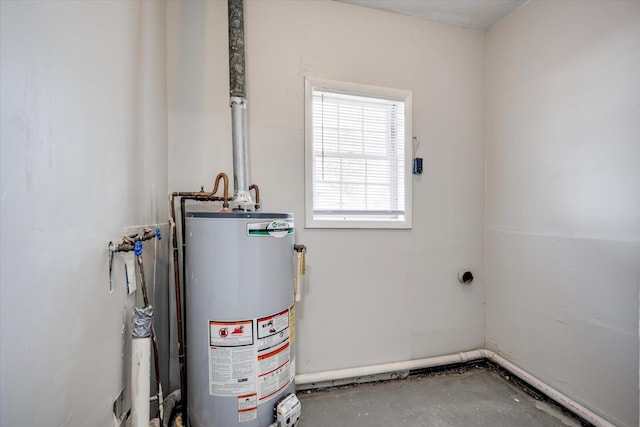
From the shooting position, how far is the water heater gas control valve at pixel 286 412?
1303mm

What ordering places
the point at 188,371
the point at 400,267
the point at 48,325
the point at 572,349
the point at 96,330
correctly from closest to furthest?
the point at 48,325, the point at 96,330, the point at 188,371, the point at 572,349, the point at 400,267

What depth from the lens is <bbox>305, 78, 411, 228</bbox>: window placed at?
6.60 feet

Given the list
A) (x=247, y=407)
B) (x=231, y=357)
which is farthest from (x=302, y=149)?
(x=247, y=407)

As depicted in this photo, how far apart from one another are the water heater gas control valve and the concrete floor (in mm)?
382

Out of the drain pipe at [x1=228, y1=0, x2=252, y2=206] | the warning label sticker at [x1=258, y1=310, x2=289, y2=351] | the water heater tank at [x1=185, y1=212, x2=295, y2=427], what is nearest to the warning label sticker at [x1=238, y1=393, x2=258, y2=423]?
the water heater tank at [x1=185, y1=212, x2=295, y2=427]

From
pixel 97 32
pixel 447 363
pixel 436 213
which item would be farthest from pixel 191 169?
pixel 447 363

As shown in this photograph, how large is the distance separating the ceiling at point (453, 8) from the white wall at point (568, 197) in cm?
10

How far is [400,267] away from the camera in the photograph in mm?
2158

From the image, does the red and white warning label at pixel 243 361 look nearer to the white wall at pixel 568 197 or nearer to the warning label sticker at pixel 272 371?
the warning label sticker at pixel 272 371

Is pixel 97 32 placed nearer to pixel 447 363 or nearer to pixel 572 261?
pixel 572 261

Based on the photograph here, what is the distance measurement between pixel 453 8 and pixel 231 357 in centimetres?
266

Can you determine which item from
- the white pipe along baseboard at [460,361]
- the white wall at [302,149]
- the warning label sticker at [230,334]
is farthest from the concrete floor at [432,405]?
the warning label sticker at [230,334]

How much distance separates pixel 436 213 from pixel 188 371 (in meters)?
1.93

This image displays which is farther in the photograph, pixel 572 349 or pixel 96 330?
pixel 572 349
